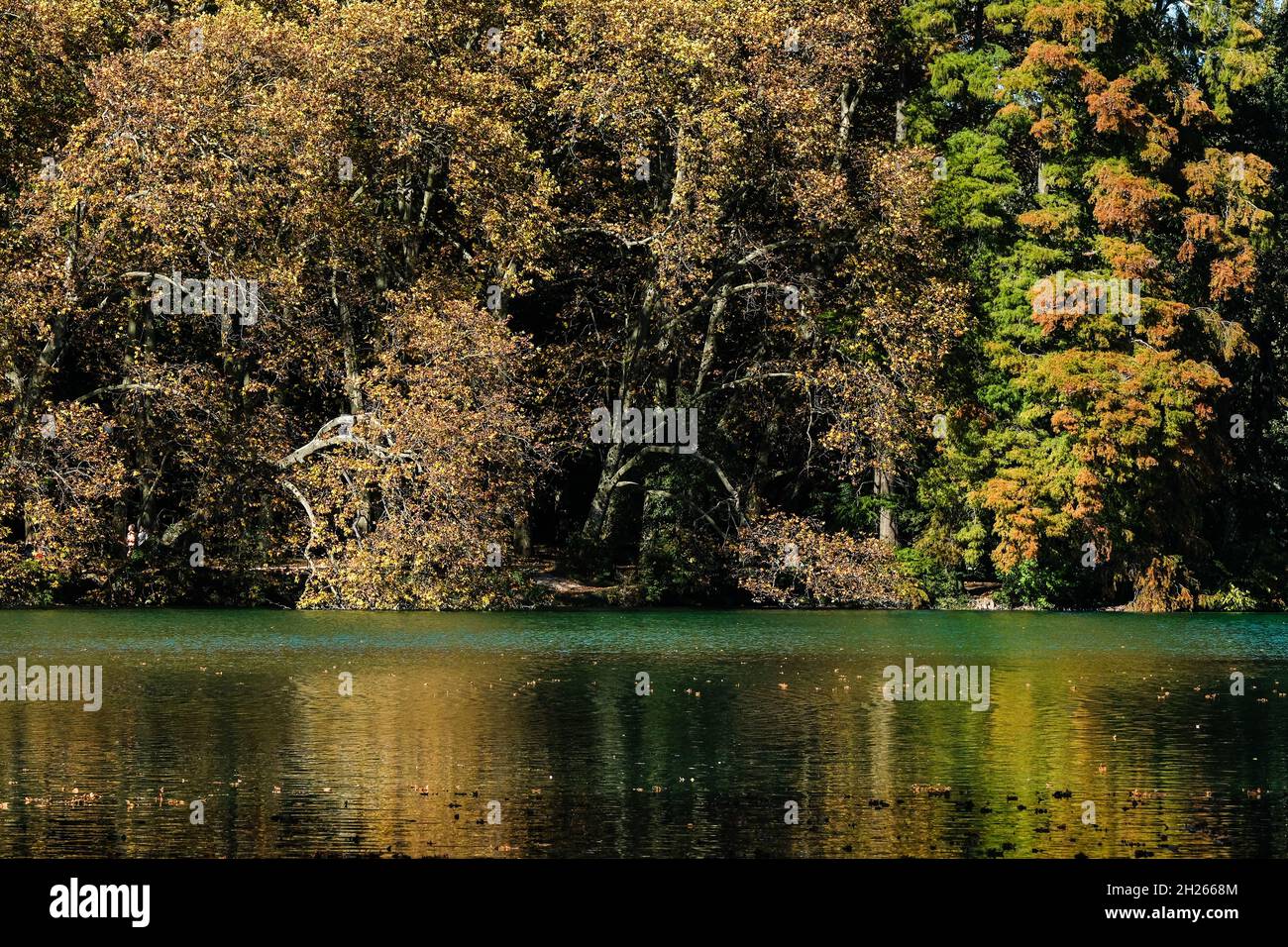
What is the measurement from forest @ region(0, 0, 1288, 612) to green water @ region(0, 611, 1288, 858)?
9.53 meters

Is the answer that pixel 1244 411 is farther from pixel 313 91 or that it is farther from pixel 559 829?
pixel 559 829

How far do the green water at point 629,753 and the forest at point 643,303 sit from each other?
953cm

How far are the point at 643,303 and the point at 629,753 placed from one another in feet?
90.2

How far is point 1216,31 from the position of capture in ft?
152

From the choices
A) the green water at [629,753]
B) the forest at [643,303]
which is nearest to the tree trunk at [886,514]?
the forest at [643,303]

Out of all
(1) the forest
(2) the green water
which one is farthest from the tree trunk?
(2) the green water

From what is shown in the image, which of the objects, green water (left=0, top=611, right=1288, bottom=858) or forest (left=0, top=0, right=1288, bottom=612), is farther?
forest (left=0, top=0, right=1288, bottom=612)

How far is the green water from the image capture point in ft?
37.3

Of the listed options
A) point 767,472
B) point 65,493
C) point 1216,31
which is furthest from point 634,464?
point 1216,31

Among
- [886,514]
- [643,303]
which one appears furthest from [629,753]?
[886,514]

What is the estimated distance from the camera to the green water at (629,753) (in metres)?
11.4

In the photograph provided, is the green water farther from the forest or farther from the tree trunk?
the tree trunk

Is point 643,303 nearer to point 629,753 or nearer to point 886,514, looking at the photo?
point 886,514

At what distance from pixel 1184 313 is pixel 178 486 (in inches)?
928
